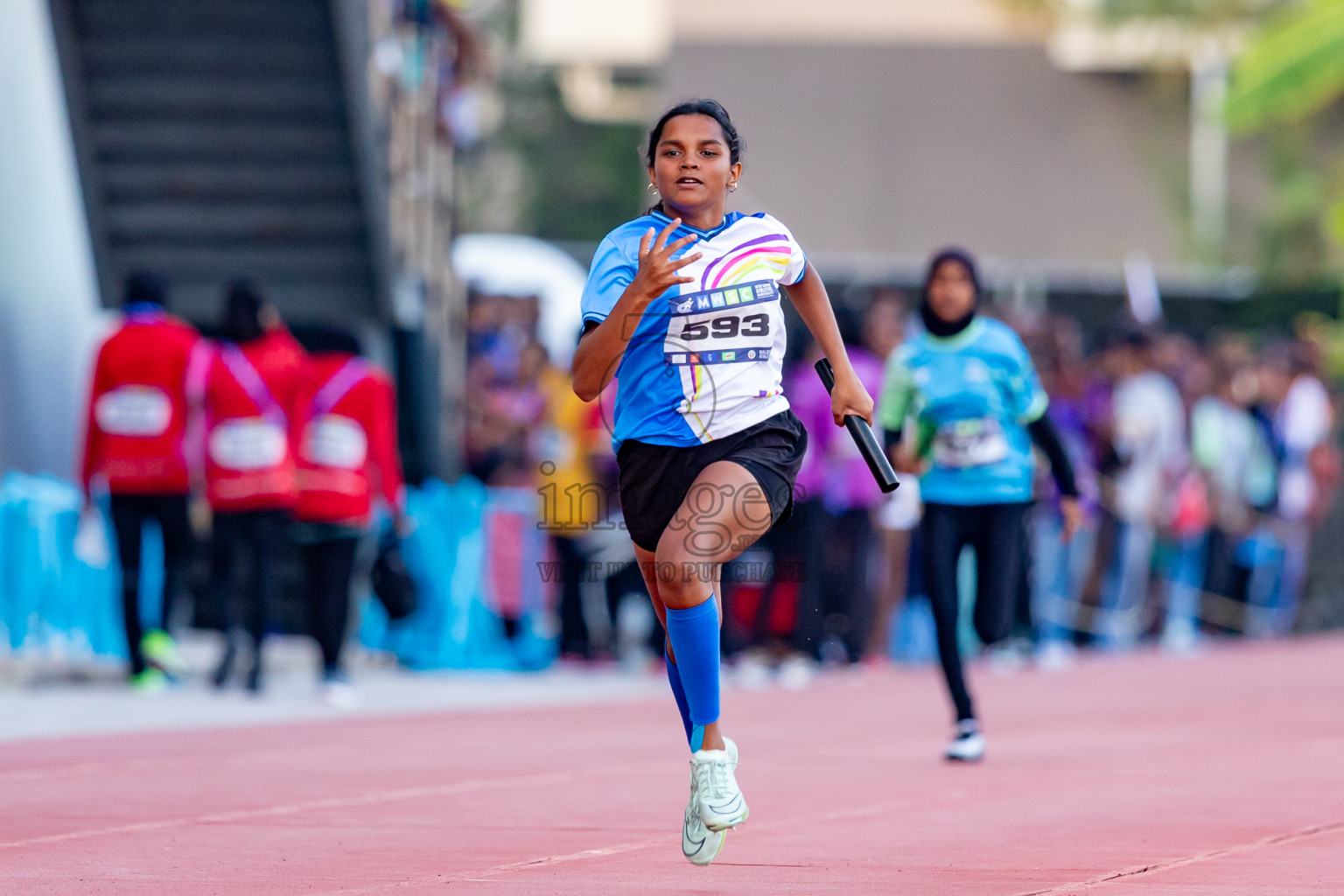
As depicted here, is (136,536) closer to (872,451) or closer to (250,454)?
(250,454)

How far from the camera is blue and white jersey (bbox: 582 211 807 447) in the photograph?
523 centimetres

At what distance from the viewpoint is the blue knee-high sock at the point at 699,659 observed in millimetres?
5199

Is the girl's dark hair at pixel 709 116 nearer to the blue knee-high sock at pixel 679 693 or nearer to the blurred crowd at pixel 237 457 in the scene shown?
the blue knee-high sock at pixel 679 693

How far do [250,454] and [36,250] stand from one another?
335 centimetres

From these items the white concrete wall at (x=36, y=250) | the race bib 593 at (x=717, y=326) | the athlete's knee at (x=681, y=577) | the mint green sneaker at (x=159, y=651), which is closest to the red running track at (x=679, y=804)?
the athlete's knee at (x=681, y=577)

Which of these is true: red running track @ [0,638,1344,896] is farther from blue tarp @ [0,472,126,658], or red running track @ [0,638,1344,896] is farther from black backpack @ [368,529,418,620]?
blue tarp @ [0,472,126,658]

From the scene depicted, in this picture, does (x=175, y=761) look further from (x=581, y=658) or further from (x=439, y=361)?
(x=439, y=361)

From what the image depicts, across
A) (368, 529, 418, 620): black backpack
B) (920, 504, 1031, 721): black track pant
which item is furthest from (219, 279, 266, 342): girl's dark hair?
(920, 504, 1031, 721): black track pant

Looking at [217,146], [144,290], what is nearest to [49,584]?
[144,290]

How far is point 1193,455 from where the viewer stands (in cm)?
1545

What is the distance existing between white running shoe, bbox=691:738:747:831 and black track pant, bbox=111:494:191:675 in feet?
21.6

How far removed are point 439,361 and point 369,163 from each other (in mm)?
2531

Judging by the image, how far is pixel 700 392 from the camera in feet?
17.2

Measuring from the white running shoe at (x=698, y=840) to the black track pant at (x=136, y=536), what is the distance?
21.6 ft
